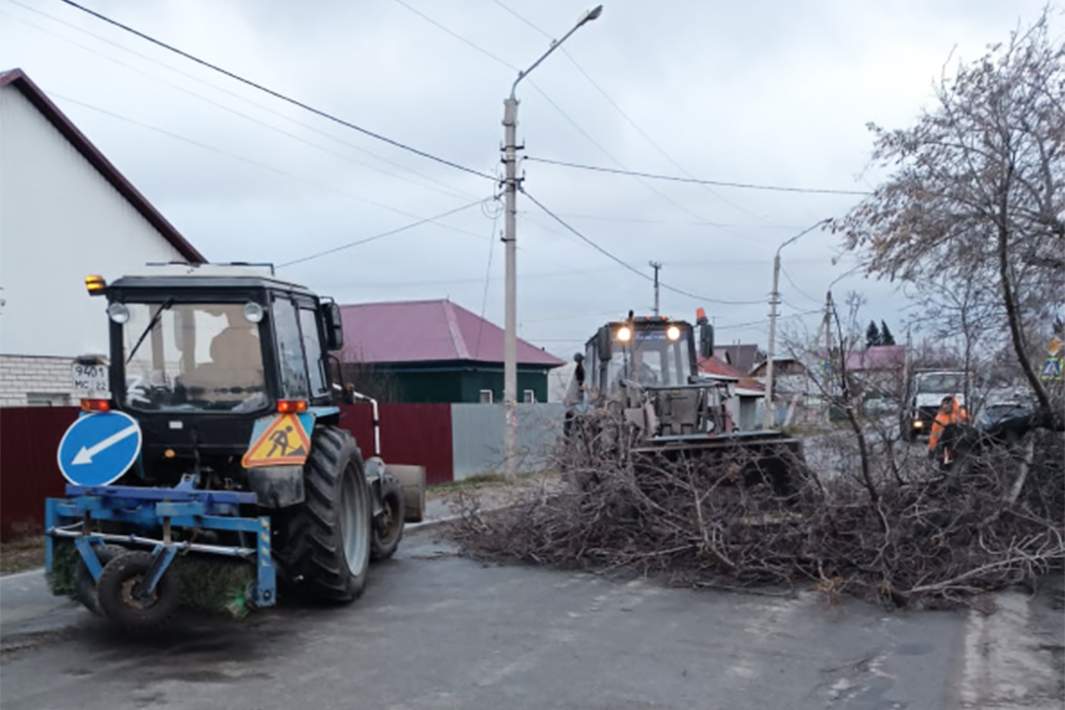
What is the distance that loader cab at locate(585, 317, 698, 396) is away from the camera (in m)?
14.3

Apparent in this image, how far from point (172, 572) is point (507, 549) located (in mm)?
4596

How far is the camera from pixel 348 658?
6.73 metres

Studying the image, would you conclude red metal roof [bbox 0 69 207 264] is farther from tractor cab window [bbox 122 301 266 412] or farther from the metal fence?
tractor cab window [bbox 122 301 266 412]

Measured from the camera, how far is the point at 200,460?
788 centimetres

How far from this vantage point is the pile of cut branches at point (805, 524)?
29.4ft

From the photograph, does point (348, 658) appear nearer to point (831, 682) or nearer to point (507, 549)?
point (831, 682)

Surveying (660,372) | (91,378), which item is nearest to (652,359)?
(660,372)

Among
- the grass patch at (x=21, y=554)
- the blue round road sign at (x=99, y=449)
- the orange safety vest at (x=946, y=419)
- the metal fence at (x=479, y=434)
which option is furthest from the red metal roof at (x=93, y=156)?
the orange safety vest at (x=946, y=419)

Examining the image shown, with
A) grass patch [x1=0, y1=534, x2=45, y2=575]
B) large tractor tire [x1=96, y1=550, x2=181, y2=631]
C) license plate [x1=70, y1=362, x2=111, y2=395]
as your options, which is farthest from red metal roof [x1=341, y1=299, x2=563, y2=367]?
large tractor tire [x1=96, y1=550, x2=181, y2=631]

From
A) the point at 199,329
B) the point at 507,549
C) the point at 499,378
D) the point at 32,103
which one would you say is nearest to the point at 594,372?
the point at 507,549

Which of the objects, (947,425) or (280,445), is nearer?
(280,445)

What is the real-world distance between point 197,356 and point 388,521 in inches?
138

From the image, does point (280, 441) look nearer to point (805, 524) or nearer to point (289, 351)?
point (289, 351)

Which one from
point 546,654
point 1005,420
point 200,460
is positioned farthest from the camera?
point 1005,420
